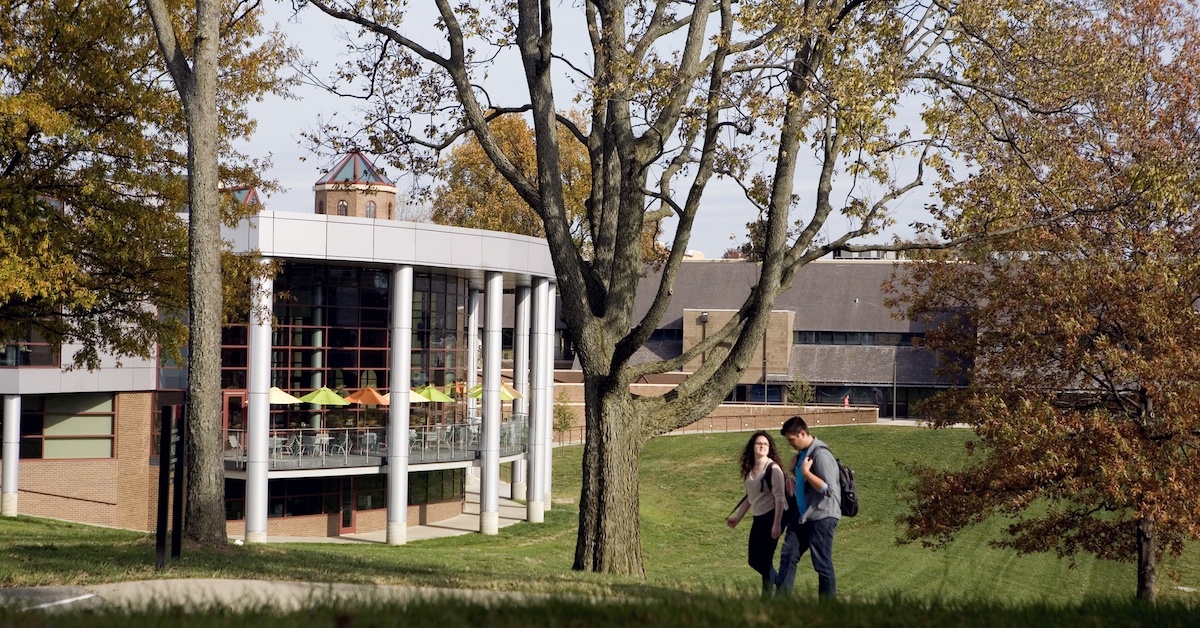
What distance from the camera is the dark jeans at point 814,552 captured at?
27.8ft

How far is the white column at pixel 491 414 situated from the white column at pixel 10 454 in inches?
504

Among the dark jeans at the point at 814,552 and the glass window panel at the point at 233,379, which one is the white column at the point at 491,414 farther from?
the dark jeans at the point at 814,552

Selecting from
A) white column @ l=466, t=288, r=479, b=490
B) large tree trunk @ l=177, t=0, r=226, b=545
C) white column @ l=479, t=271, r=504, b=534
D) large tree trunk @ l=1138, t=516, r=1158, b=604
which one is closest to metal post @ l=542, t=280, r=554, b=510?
white column @ l=466, t=288, r=479, b=490

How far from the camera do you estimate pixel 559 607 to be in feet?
20.2

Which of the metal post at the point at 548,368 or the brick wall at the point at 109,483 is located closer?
the brick wall at the point at 109,483

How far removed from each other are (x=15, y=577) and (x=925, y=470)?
1401 cm

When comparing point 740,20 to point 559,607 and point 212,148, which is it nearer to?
point 212,148

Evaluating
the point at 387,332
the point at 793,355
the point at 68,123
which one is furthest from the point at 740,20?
the point at 793,355

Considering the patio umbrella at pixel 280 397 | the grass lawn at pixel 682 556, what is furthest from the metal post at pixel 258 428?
the grass lawn at pixel 682 556

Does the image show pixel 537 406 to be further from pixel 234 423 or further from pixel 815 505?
pixel 815 505

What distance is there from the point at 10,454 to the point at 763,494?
89.5 feet

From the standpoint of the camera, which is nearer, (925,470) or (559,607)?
(559,607)

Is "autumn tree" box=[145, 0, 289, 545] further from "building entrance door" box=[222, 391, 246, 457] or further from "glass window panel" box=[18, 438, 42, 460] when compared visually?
"glass window panel" box=[18, 438, 42, 460]

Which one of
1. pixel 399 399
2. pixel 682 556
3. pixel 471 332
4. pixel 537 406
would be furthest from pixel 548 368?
pixel 682 556
